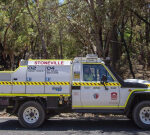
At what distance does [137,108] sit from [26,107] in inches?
140

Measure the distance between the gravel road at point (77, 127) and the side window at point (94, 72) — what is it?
164 centimetres

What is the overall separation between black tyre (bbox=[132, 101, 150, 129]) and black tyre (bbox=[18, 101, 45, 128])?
2962mm

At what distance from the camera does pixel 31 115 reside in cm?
832

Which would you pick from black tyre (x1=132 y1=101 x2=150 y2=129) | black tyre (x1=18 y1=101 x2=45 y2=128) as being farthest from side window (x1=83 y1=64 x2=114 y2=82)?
black tyre (x1=18 y1=101 x2=45 y2=128)

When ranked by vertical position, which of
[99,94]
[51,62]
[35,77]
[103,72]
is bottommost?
[99,94]

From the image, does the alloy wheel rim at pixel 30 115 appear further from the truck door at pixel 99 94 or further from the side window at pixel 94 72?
the side window at pixel 94 72

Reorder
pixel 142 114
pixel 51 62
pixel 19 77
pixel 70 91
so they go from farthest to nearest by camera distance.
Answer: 1. pixel 51 62
2. pixel 19 77
3. pixel 70 91
4. pixel 142 114

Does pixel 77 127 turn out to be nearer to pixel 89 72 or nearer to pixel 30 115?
pixel 30 115

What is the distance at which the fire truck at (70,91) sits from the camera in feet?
26.7

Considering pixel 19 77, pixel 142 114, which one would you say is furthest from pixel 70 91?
pixel 142 114

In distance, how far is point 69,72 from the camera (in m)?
8.33

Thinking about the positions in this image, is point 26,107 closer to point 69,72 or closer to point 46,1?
point 69,72

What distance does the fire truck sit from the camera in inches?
321

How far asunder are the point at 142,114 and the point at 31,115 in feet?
11.7
